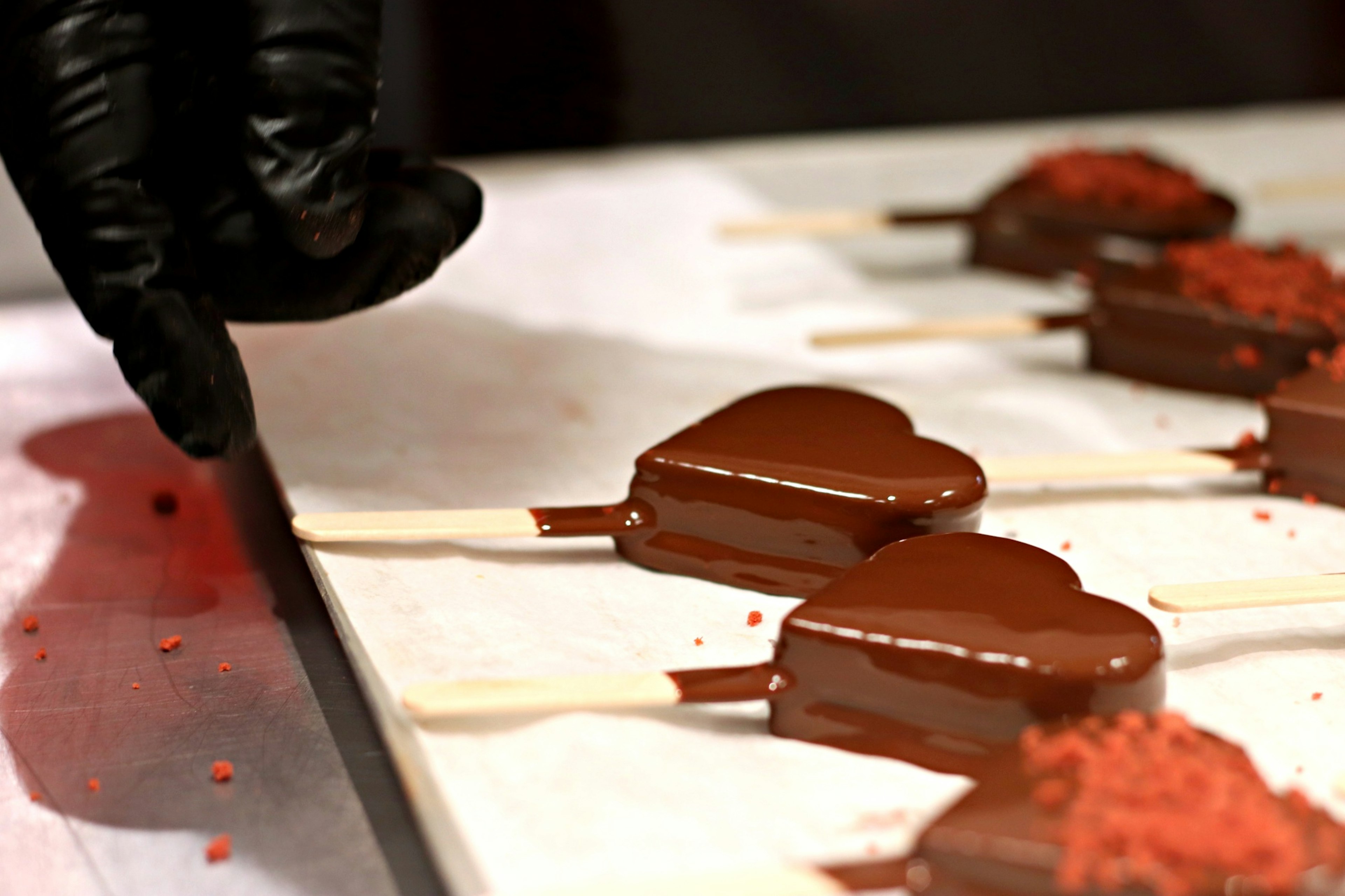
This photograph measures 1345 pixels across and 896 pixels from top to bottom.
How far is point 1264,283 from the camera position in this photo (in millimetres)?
1476

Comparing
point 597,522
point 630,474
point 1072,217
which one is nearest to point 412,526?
point 597,522

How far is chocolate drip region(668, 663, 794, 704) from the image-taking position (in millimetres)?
900

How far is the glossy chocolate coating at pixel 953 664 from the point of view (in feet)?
2.80

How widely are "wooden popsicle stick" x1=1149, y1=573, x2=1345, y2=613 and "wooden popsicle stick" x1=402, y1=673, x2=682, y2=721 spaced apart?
38cm

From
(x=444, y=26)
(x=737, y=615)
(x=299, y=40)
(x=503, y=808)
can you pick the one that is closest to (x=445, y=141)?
(x=444, y=26)

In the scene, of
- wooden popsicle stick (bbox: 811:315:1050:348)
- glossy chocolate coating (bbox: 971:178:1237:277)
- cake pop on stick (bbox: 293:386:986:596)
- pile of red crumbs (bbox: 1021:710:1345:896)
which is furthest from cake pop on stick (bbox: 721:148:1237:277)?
pile of red crumbs (bbox: 1021:710:1345:896)

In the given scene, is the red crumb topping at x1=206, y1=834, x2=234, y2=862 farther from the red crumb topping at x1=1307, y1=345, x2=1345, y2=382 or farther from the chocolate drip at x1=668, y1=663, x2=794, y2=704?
the red crumb topping at x1=1307, y1=345, x2=1345, y2=382

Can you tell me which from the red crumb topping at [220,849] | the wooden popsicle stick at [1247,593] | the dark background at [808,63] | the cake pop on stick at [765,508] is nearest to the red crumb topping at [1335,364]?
the wooden popsicle stick at [1247,593]

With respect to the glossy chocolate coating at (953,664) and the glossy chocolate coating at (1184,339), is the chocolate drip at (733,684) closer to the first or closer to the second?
the glossy chocolate coating at (953,664)

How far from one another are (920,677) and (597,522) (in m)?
0.36

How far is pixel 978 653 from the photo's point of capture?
86cm

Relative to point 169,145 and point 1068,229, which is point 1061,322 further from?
point 169,145

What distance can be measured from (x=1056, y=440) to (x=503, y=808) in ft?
2.70

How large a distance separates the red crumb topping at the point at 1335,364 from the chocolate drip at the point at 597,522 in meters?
0.66
